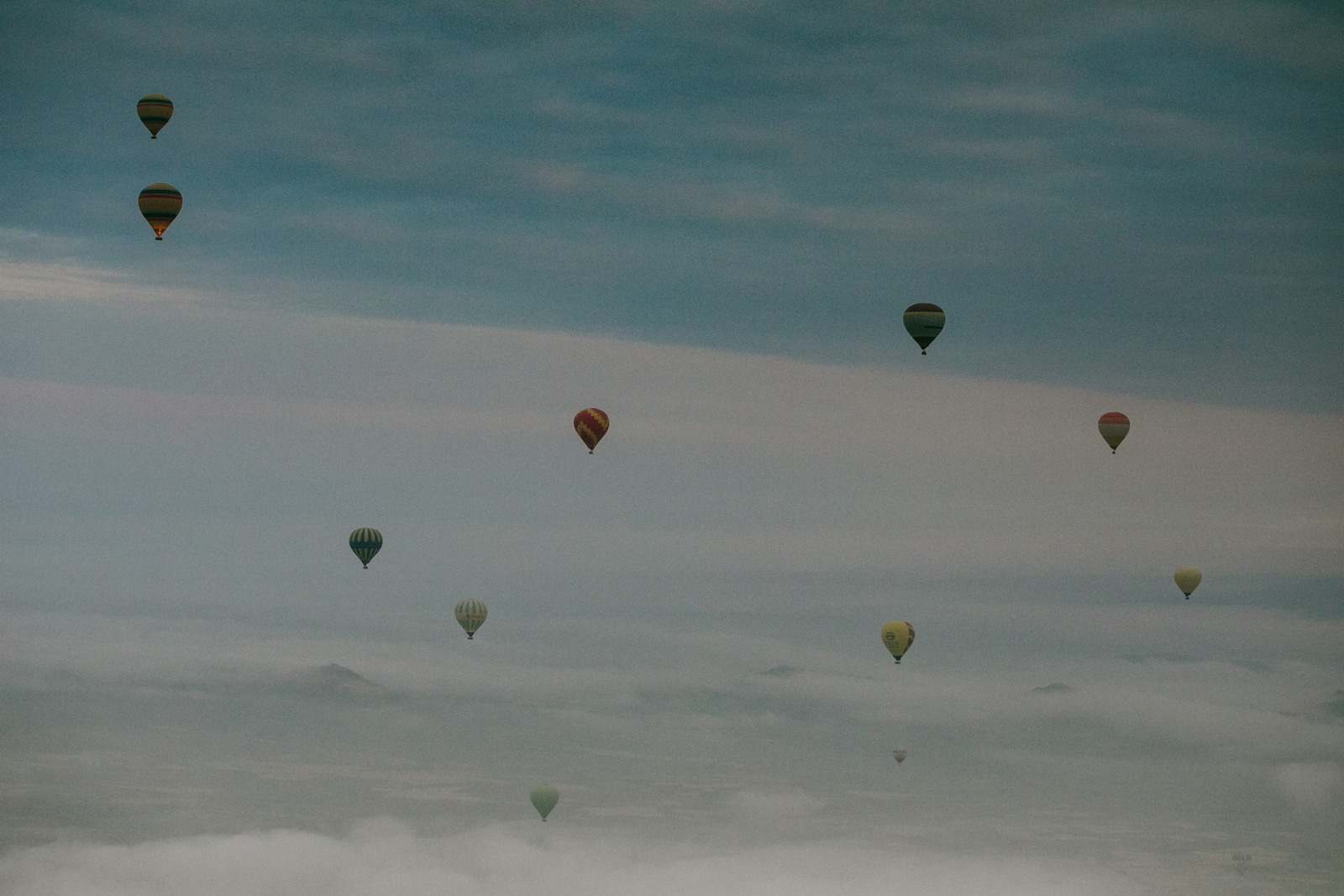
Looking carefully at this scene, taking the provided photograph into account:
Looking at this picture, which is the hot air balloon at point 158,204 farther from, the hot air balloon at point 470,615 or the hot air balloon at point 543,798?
the hot air balloon at point 543,798

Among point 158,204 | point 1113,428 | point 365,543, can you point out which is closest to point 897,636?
point 1113,428

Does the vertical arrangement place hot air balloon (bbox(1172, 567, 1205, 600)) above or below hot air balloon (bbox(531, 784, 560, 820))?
above

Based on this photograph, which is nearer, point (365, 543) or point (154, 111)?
point (154, 111)

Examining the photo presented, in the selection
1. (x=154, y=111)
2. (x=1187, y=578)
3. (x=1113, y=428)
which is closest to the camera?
A: (x=154, y=111)

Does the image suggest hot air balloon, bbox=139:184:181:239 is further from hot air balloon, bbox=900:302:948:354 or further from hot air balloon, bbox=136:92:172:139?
hot air balloon, bbox=900:302:948:354

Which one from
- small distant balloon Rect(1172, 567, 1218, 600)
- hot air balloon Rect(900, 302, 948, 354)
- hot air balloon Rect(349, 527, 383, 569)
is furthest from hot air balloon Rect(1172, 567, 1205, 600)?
hot air balloon Rect(349, 527, 383, 569)

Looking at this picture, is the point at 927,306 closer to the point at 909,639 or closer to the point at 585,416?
the point at 585,416

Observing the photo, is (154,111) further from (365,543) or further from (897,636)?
(897,636)
